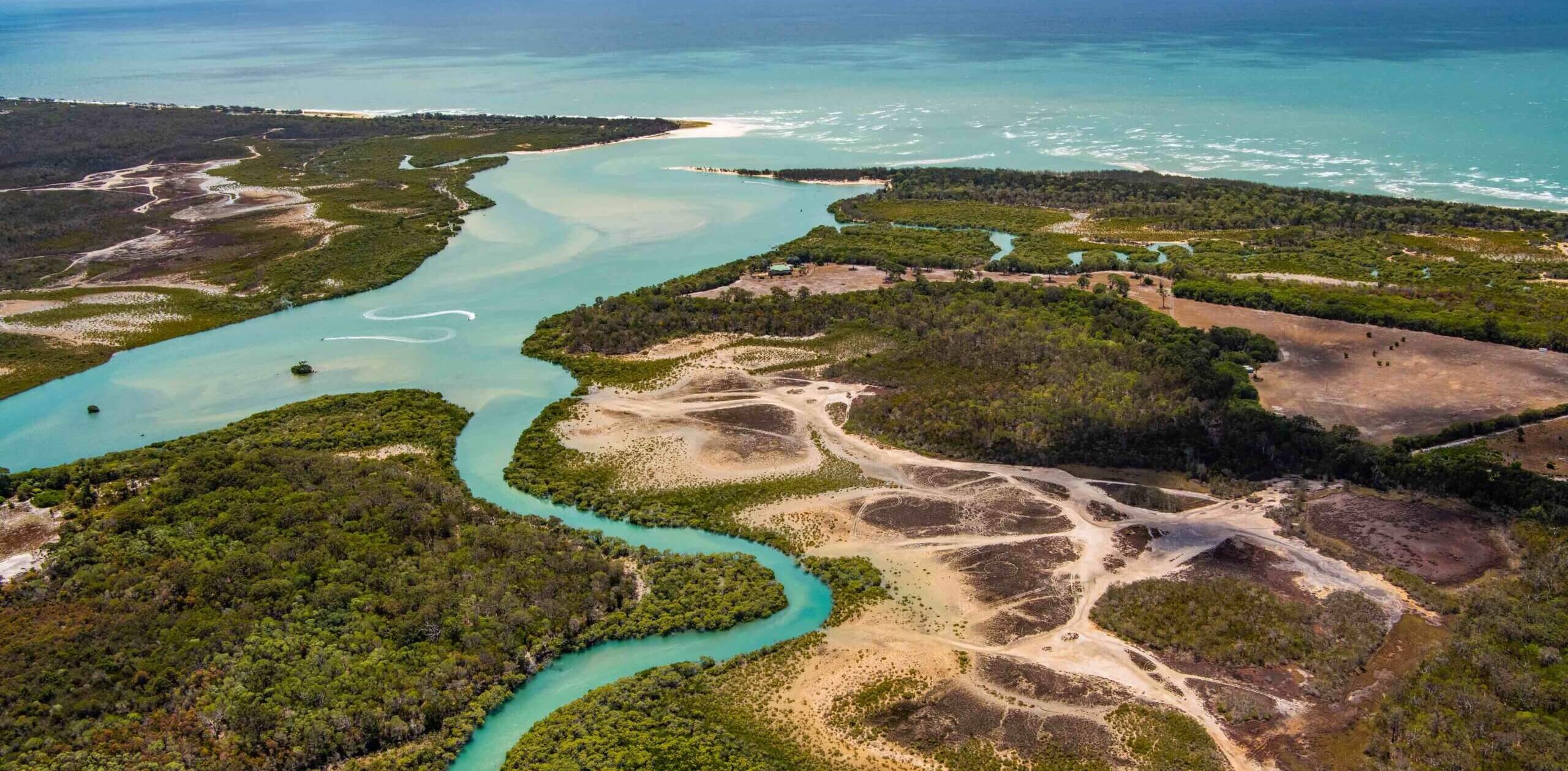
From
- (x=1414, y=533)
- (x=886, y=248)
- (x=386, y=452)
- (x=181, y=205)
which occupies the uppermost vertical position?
(x=181, y=205)

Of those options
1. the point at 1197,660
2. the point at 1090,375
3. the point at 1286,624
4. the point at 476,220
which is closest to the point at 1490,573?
the point at 1286,624

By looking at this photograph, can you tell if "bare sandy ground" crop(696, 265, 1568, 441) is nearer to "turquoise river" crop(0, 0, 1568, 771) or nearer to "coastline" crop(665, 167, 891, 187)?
"turquoise river" crop(0, 0, 1568, 771)

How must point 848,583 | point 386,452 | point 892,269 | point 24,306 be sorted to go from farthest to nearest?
point 892,269
point 24,306
point 386,452
point 848,583

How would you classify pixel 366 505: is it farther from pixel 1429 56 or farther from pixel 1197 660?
pixel 1429 56

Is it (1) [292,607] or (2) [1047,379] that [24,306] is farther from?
(2) [1047,379]

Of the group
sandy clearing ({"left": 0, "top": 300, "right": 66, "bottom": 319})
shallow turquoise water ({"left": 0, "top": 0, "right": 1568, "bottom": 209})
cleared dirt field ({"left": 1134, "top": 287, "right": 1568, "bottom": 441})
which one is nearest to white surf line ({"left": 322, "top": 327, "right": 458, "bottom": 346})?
sandy clearing ({"left": 0, "top": 300, "right": 66, "bottom": 319})

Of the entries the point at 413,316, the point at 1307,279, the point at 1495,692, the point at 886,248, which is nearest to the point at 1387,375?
the point at 1307,279

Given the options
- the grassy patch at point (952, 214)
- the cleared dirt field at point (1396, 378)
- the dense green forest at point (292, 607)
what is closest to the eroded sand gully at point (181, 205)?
the dense green forest at point (292, 607)
